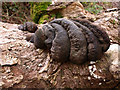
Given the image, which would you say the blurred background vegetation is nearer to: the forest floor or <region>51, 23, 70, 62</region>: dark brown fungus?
the forest floor

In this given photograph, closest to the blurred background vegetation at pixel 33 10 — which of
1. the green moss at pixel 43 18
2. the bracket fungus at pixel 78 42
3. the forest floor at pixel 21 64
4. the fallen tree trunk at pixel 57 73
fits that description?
the green moss at pixel 43 18

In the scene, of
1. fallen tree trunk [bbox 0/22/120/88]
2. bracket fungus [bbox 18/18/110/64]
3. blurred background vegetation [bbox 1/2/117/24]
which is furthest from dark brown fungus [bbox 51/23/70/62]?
blurred background vegetation [bbox 1/2/117/24]

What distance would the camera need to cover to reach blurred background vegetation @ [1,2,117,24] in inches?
163

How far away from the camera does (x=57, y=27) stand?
5.08 feet

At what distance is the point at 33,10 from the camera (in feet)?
14.9

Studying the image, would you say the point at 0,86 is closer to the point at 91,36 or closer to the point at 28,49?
the point at 28,49

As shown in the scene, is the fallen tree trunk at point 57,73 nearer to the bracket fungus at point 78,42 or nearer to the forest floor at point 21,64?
the forest floor at point 21,64

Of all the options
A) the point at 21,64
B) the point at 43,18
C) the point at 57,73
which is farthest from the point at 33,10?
the point at 57,73

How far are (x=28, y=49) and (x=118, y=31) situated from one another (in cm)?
227

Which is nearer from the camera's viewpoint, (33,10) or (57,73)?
(57,73)

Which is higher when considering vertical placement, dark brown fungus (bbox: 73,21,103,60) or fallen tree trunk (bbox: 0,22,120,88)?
dark brown fungus (bbox: 73,21,103,60)

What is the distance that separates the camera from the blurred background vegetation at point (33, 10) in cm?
413

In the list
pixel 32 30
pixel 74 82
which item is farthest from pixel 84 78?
pixel 32 30

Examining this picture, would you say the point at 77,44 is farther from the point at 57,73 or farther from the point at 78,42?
the point at 57,73
